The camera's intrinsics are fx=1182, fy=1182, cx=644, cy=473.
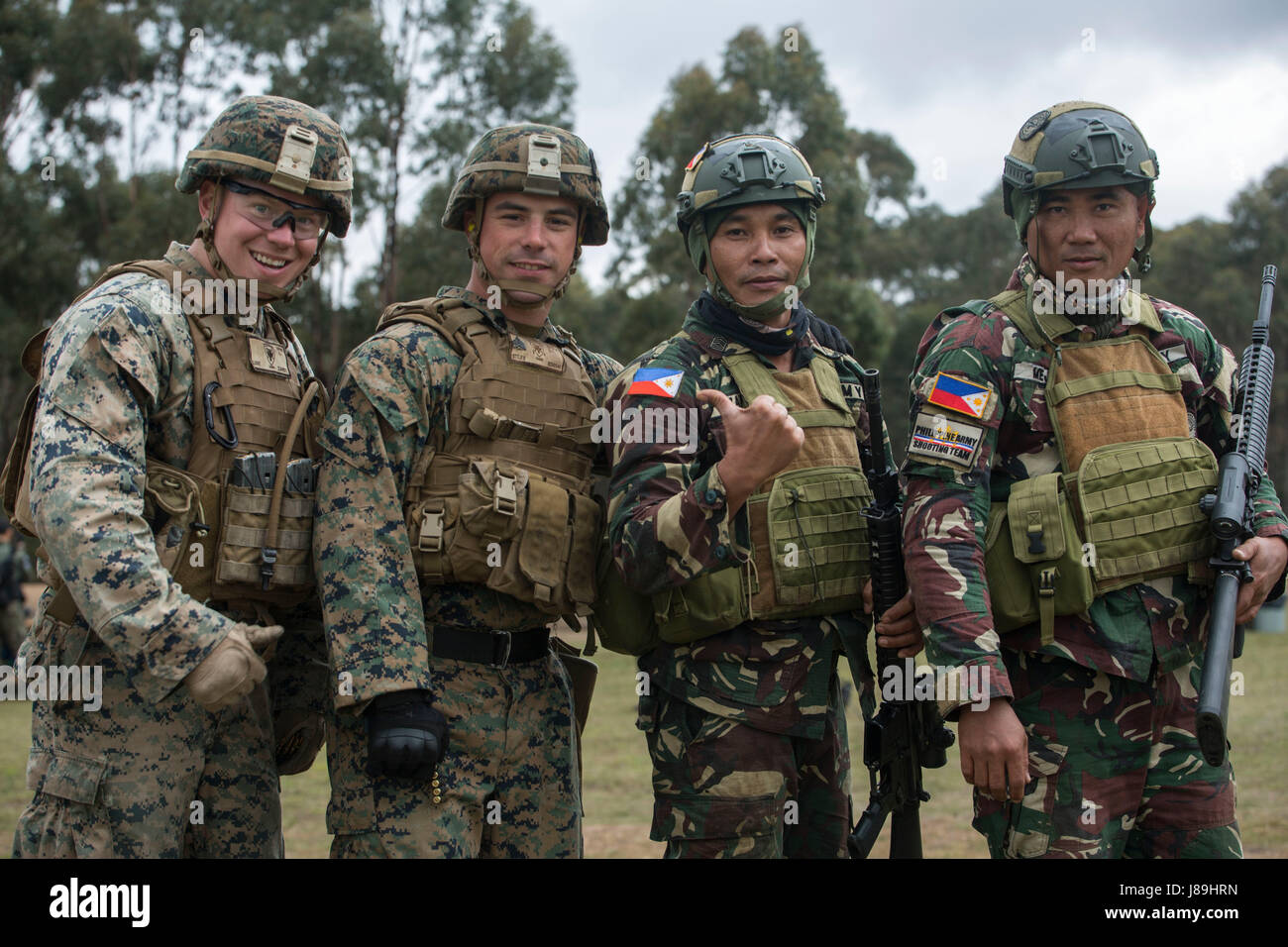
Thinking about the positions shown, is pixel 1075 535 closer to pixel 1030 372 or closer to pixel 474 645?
pixel 1030 372

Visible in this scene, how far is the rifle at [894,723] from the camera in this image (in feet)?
11.7

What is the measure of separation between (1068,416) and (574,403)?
1500 mm

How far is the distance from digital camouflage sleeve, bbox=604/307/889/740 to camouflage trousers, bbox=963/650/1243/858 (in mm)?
621

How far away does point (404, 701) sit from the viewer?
3.28 metres

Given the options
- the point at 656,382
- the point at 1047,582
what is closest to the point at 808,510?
the point at 656,382

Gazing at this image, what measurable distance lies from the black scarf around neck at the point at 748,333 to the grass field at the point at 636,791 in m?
4.11

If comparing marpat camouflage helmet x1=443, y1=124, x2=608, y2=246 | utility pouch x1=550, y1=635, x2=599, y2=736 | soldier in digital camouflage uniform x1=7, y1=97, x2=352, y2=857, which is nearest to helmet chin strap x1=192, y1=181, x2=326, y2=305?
soldier in digital camouflage uniform x1=7, y1=97, x2=352, y2=857

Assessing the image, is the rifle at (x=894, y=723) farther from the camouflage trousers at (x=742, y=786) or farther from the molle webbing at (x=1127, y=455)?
the molle webbing at (x=1127, y=455)

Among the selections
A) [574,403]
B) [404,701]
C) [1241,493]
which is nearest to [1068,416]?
[1241,493]

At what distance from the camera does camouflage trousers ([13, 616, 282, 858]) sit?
3244mm

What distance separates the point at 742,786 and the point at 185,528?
1.75 metres

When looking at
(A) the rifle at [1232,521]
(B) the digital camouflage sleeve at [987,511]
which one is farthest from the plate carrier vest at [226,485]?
(A) the rifle at [1232,521]

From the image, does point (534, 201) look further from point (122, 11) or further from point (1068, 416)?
point (122, 11)

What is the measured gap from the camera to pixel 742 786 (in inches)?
136
